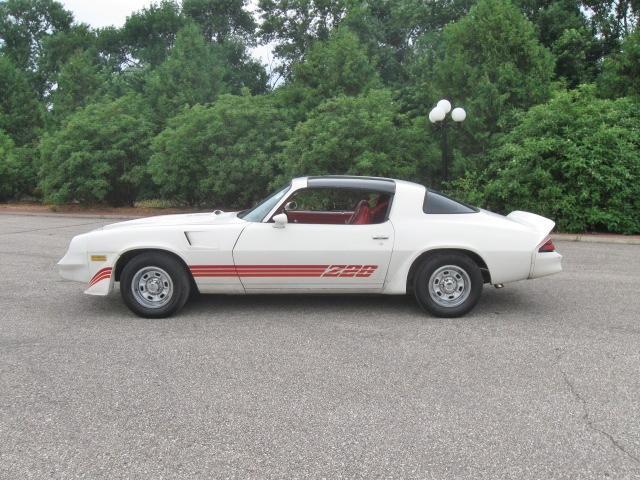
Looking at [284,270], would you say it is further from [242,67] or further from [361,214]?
[242,67]

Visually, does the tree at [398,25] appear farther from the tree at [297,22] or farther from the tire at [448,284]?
the tire at [448,284]

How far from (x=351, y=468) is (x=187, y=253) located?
3257 mm

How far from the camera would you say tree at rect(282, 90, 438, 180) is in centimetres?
1519

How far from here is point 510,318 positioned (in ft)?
19.0

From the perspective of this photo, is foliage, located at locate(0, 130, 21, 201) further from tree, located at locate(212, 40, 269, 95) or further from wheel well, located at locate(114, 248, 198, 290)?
wheel well, located at locate(114, 248, 198, 290)

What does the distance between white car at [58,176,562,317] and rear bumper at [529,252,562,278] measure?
0.01 m

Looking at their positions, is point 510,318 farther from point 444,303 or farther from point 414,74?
point 414,74

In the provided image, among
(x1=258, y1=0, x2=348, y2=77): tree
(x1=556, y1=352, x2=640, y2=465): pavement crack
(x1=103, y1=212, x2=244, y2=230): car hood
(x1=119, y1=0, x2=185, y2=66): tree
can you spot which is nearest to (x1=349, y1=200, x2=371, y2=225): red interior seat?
(x1=103, y1=212, x2=244, y2=230): car hood

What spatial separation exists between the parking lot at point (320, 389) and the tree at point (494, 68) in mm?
9971

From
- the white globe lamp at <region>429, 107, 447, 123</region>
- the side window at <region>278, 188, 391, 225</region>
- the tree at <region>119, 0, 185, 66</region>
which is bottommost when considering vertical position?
the side window at <region>278, 188, 391, 225</region>

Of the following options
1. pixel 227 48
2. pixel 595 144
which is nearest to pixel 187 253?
pixel 595 144

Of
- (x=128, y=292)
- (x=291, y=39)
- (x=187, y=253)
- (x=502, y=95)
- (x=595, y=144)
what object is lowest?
(x=128, y=292)


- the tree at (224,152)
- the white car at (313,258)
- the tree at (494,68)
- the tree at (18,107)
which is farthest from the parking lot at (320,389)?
the tree at (18,107)

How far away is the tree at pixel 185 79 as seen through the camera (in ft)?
83.6
